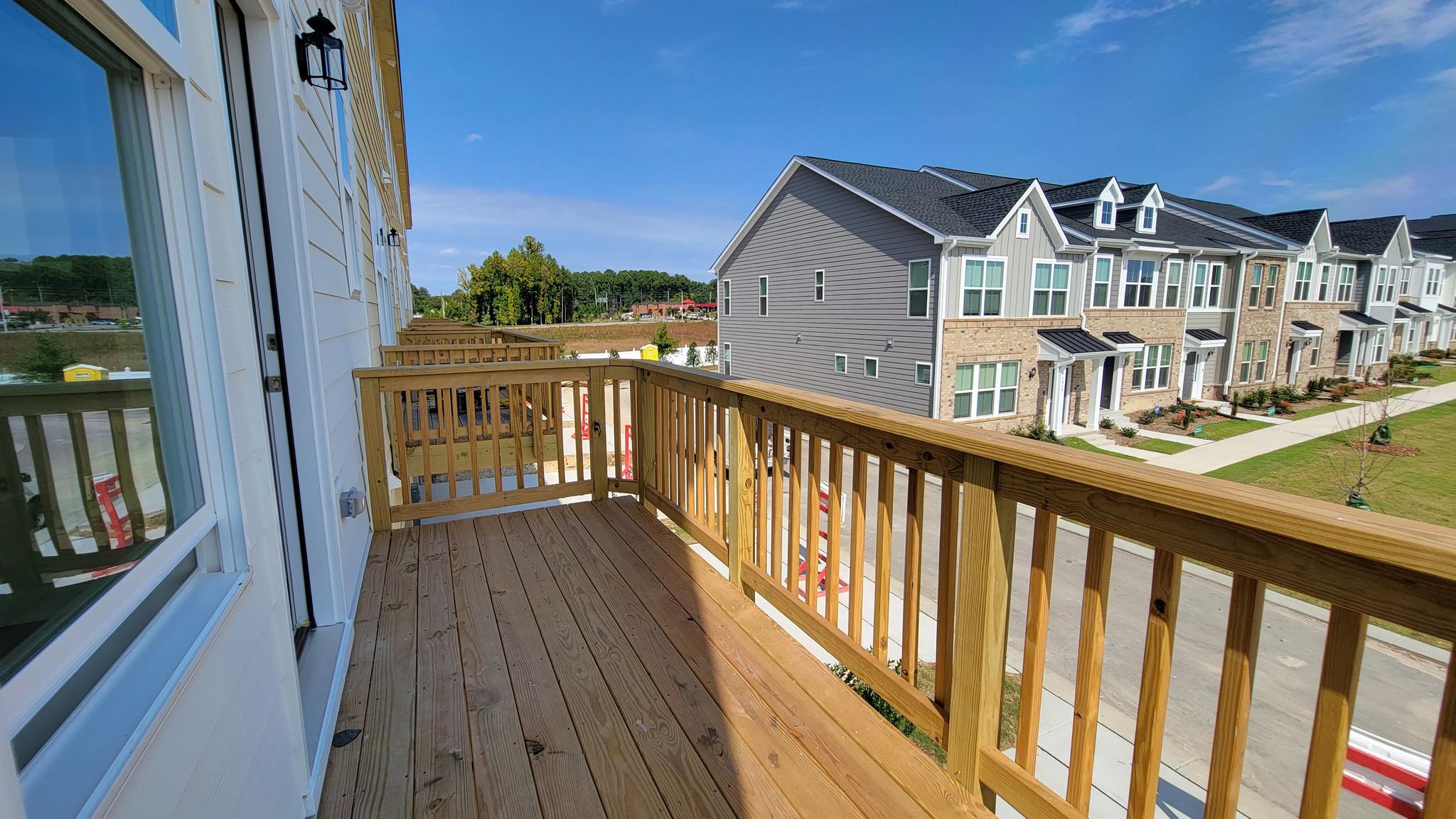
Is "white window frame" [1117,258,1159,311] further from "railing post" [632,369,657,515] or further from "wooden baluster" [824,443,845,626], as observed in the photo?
"wooden baluster" [824,443,845,626]

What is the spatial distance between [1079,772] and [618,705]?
126 centimetres

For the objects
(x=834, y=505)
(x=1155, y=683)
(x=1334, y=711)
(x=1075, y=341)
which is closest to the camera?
(x=1334, y=711)

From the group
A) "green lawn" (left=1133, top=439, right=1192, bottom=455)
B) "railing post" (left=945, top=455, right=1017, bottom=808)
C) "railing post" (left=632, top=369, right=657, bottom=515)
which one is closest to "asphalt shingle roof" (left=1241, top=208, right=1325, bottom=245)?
"green lawn" (left=1133, top=439, right=1192, bottom=455)

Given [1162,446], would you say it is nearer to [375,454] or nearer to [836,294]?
[836,294]

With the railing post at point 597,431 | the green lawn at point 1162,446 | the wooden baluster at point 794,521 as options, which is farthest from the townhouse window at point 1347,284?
the wooden baluster at point 794,521

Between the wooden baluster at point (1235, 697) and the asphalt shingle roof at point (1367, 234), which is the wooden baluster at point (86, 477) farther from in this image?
the asphalt shingle roof at point (1367, 234)

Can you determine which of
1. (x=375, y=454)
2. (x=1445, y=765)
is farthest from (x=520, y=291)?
(x=1445, y=765)

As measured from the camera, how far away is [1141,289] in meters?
15.8

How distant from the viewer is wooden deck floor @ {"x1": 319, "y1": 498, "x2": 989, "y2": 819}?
1.60 meters

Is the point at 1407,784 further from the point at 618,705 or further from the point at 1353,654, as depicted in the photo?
the point at 618,705

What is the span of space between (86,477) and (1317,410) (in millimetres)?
24533

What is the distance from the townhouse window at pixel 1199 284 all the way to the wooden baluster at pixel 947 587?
771 inches

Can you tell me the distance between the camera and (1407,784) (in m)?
3.00

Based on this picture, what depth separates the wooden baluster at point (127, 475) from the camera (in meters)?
0.85
